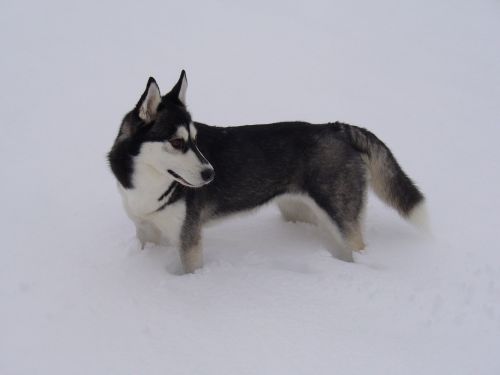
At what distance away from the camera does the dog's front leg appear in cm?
406

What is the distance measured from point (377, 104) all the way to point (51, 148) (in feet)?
17.8

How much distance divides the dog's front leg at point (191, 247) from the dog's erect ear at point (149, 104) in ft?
3.38

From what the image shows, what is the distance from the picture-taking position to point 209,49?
930 cm

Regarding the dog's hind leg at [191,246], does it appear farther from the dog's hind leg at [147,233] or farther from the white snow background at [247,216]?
the dog's hind leg at [147,233]

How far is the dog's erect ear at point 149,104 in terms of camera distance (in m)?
3.58

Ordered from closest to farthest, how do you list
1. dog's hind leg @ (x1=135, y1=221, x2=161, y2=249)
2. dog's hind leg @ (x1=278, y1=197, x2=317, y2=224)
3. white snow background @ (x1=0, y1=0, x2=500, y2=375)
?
white snow background @ (x1=0, y1=0, x2=500, y2=375), dog's hind leg @ (x1=135, y1=221, x2=161, y2=249), dog's hind leg @ (x1=278, y1=197, x2=317, y2=224)

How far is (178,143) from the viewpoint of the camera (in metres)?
3.70

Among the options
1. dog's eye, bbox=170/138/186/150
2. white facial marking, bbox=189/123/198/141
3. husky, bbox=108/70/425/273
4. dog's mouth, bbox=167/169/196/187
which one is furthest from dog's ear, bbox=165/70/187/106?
dog's mouth, bbox=167/169/196/187

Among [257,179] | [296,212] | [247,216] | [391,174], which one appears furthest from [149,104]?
[391,174]

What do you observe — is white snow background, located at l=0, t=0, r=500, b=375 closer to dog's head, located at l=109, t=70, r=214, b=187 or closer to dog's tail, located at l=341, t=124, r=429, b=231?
dog's tail, located at l=341, t=124, r=429, b=231

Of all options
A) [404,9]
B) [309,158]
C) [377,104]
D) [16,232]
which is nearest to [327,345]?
[309,158]

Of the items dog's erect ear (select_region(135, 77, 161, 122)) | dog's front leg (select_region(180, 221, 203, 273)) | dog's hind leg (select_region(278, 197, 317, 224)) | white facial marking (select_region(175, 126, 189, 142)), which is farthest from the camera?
dog's hind leg (select_region(278, 197, 317, 224))

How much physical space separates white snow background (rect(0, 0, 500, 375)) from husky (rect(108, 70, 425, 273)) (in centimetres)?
31

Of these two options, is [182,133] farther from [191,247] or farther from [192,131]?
[191,247]
